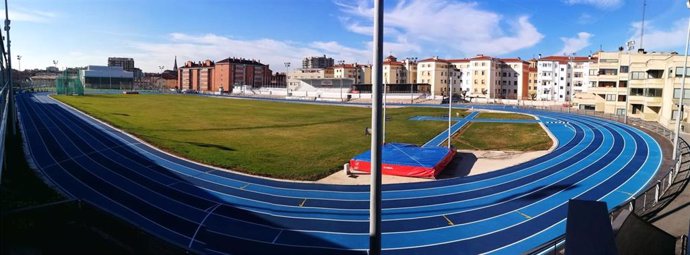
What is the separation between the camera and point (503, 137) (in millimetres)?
38125

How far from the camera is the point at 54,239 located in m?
5.23

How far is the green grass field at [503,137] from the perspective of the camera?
3275 cm

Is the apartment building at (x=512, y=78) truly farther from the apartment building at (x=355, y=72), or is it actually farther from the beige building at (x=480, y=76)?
the apartment building at (x=355, y=72)

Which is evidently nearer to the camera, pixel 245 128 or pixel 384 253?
pixel 384 253

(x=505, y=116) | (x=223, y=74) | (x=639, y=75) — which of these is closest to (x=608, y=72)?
(x=639, y=75)

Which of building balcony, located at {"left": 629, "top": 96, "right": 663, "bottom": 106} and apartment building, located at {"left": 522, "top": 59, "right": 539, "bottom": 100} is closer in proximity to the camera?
building balcony, located at {"left": 629, "top": 96, "right": 663, "bottom": 106}

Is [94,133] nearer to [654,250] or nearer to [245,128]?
[245,128]

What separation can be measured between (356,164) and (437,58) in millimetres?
101490

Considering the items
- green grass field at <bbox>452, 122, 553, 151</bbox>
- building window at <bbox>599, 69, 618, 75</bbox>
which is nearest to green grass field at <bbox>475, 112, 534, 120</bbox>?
green grass field at <bbox>452, 122, 553, 151</bbox>

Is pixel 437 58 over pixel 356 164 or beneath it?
over

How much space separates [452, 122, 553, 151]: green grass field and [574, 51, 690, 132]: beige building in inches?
504

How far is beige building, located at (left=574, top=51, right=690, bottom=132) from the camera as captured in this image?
4428 centimetres

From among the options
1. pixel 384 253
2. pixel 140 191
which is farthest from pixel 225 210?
pixel 384 253

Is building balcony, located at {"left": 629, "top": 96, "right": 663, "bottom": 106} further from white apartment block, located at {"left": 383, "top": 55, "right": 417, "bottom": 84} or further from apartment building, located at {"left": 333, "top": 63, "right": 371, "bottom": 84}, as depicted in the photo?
apartment building, located at {"left": 333, "top": 63, "right": 371, "bottom": 84}
